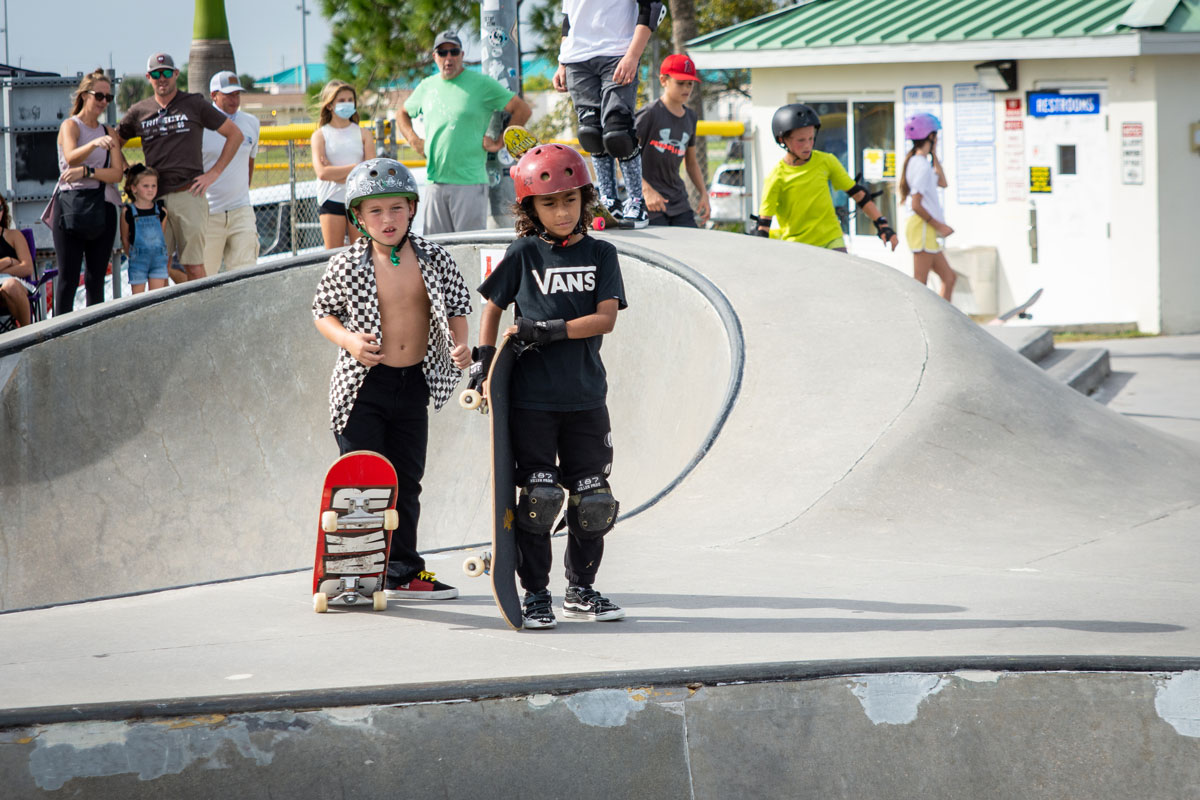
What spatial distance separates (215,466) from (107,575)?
36.9 inches

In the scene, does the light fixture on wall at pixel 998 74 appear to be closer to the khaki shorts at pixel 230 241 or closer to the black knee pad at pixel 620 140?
the black knee pad at pixel 620 140

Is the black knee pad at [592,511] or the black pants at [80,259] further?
the black pants at [80,259]

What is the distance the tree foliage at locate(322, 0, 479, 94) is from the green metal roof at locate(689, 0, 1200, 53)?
10.1 metres

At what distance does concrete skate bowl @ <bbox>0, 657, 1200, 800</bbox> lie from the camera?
3.21 meters

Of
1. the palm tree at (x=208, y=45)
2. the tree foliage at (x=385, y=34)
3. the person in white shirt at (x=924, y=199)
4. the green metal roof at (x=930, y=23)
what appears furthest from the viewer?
the tree foliage at (x=385, y=34)

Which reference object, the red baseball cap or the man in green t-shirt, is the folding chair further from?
the red baseball cap

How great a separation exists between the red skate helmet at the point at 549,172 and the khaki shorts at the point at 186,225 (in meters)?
5.86

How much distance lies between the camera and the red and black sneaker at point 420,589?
456 cm

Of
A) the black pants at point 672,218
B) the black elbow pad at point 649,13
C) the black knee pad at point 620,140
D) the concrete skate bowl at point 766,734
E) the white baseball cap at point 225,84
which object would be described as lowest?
the concrete skate bowl at point 766,734

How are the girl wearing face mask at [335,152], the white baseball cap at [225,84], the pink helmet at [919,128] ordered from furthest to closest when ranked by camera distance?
the pink helmet at [919,128]
the white baseball cap at [225,84]
the girl wearing face mask at [335,152]

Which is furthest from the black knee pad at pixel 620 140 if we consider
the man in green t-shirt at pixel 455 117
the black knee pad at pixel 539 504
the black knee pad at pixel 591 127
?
the black knee pad at pixel 539 504

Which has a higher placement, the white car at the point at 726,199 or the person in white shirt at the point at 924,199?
the white car at the point at 726,199

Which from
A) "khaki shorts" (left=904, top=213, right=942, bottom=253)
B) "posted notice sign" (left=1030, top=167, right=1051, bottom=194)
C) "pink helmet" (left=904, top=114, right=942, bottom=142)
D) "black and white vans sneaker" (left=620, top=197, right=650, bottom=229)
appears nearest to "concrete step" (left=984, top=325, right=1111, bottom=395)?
"khaki shorts" (left=904, top=213, right=942, bottom=253)

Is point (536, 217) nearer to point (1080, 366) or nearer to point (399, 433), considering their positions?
point (399, 433)
